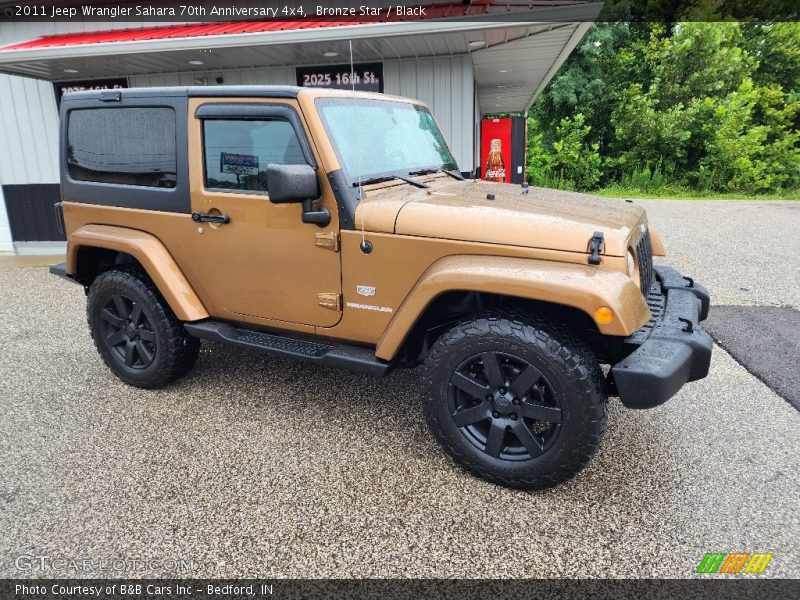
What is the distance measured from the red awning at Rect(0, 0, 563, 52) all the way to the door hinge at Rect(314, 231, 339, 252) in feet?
12.5

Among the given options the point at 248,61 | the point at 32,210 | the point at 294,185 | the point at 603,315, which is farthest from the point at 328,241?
the point at 32,210

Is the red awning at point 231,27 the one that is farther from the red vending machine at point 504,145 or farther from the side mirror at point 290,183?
the red vending machine at point 504,145

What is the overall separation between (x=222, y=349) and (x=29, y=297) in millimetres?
3712

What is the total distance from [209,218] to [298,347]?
37.4 inches

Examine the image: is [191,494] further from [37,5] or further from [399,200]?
[37,5]

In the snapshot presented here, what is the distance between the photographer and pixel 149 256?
3.41 meters

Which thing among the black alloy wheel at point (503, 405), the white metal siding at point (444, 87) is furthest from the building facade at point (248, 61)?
the black alloy wheel at point (503, 405)

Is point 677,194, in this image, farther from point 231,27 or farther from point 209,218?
point 209,218

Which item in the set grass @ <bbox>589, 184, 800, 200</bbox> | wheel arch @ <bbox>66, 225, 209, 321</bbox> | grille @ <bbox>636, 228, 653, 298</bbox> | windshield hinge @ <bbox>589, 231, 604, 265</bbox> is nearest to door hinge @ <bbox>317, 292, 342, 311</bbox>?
wheel arch @ <bbox>66, 225, 209, 321</bbox>

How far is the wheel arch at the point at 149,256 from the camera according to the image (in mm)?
3391

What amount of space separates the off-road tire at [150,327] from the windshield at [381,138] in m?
1.69

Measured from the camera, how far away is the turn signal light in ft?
7.41

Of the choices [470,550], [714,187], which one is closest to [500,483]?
[470,550]

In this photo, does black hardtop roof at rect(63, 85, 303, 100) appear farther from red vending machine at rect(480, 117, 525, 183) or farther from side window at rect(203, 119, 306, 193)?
red vending machine at rect(480, 117, 525, 183)
